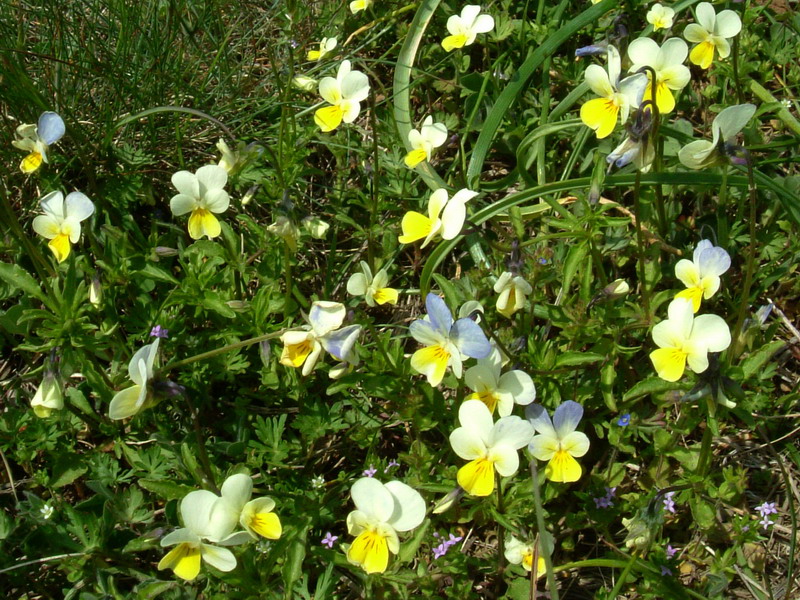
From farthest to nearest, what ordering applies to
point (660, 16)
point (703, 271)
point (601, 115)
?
point (660, 16) < point (601, 115) < point (703, 271)

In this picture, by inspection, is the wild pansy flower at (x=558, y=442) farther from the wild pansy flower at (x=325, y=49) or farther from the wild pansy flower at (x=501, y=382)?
the wild pansy flower at (x=325, y=49)

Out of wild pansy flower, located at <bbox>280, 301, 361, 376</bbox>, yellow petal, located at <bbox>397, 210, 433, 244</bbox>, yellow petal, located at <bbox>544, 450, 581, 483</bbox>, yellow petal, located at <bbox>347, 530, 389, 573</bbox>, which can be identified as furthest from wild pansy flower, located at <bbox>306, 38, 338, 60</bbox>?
yellow petal, located at <bbox>347, 530, 389, 573</bbox>

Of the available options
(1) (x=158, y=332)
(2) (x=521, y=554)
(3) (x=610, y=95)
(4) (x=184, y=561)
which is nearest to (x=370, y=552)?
(4) (x=184, y=561)

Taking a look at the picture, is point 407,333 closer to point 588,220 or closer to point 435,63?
point 588,220

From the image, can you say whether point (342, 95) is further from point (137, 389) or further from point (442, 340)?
point (137, 389)

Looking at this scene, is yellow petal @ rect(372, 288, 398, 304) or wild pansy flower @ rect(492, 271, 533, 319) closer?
wild pansy flower @ rect(492, 271, 533, 319)

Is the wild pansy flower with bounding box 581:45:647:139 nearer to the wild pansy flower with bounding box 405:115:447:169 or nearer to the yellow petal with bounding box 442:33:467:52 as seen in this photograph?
the wild pansy flower with bounding box 405:115:447:169

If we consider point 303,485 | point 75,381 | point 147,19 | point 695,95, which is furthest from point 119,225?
point 695,95
